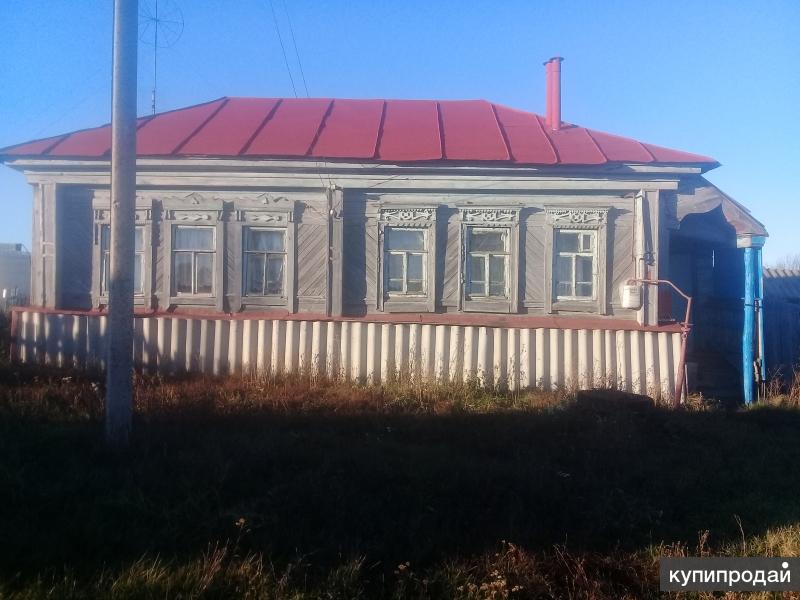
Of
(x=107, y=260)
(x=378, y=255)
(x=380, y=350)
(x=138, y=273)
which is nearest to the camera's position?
(x=380, y=350)

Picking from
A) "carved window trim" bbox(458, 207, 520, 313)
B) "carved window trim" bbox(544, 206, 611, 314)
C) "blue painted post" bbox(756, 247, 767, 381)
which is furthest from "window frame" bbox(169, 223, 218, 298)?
"blue painted post" bbox(756, 247, 767, 381)

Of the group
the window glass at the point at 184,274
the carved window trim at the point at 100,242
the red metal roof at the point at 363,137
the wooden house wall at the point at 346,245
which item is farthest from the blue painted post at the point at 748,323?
the carved window trim at the point at 100,242

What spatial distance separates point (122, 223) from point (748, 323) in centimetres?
896

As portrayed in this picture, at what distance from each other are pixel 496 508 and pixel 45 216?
8587 mm

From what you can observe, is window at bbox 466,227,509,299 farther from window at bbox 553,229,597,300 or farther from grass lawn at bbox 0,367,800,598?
grass lawn at bbox 0,367,800,598

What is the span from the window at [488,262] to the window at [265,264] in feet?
9.88

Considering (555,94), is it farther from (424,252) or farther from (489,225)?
(424,252)

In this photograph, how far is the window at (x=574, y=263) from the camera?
955 centimetres

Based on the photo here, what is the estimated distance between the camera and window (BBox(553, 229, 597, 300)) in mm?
9547

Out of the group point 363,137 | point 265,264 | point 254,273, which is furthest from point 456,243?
point 254,273

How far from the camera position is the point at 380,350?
910 cm

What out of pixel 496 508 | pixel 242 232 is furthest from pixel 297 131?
pixel 496 508

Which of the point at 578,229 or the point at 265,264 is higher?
the point at 578,229

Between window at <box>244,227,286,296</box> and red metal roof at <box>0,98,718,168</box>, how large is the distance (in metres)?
1.27
